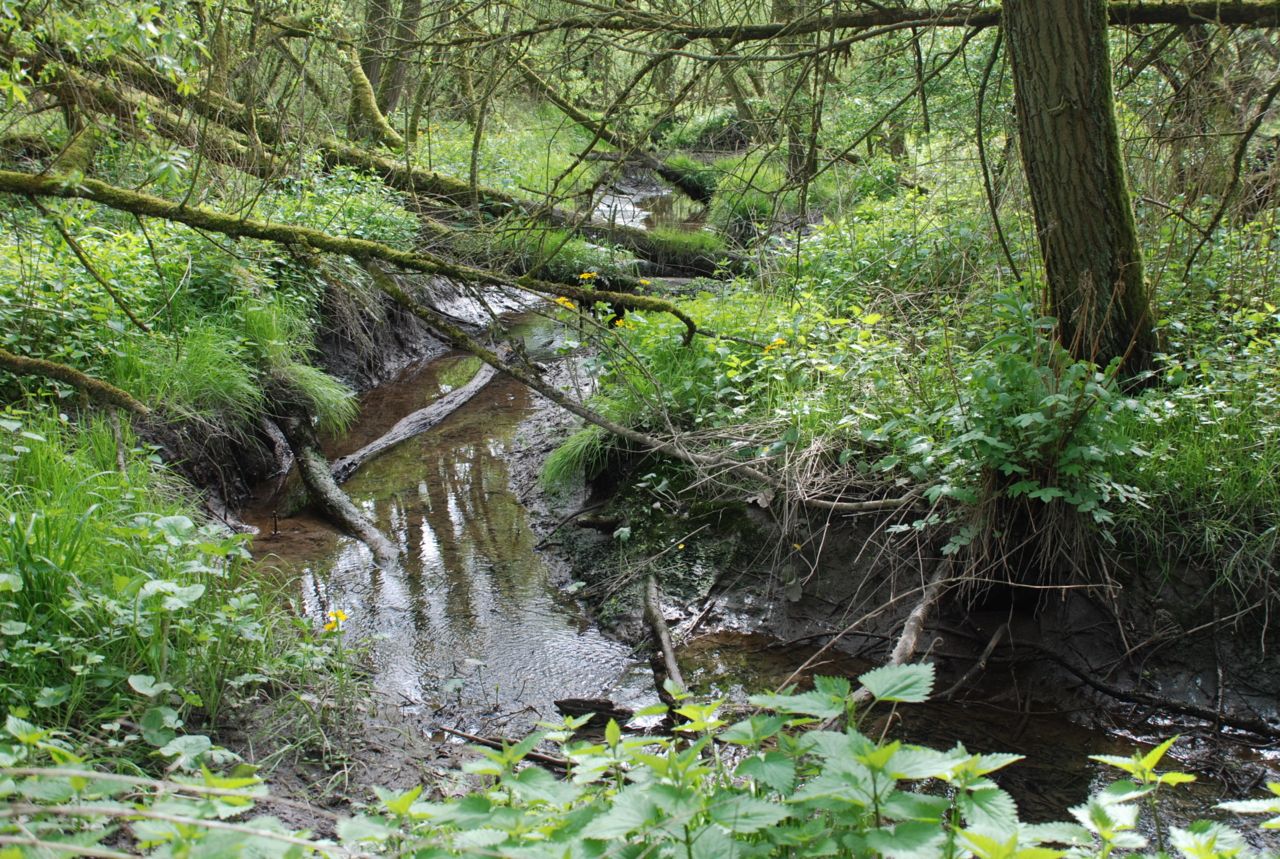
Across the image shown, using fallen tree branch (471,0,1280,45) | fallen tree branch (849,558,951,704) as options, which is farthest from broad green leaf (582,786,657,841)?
fallen tree branch (471,0,1280,45)

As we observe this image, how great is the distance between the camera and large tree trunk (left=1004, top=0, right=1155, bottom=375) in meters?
3.75

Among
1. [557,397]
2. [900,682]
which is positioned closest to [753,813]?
[900,682]

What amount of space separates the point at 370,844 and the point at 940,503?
2826 millimetres

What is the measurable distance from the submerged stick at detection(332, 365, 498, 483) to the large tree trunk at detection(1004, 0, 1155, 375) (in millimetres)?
4808

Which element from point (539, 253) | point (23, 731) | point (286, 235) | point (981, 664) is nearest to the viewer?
point (23, 731)

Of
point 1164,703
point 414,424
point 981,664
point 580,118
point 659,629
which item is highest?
point 580,118

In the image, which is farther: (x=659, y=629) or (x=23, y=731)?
(x=659, y=629)

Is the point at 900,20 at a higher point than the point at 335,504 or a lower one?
higher

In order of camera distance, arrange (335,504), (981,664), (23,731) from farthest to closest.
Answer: (335,504) < (981,664) < (23,731)

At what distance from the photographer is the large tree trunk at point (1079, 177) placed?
375 centimetres

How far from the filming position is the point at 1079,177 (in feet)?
12.8

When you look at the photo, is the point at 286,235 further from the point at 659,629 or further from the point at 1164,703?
the point at 1164,703

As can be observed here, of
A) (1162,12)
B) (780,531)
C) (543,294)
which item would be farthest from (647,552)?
(1162,12)

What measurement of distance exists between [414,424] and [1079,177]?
205 inches
